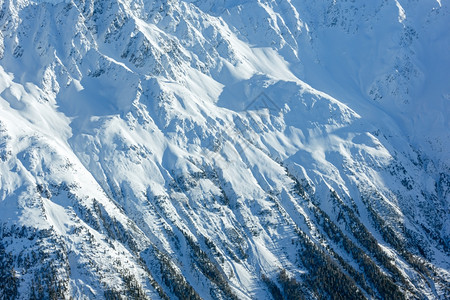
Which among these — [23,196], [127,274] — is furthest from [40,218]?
[127,274]

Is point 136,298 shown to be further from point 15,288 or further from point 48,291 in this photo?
point 15,288

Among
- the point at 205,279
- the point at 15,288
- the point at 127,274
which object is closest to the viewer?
the point at 15,288

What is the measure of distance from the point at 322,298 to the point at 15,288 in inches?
4692

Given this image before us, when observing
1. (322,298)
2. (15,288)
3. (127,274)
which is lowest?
(15,288)

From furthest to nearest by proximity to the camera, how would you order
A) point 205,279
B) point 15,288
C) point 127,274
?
point 205,279 < point 127,274 < point 15,288

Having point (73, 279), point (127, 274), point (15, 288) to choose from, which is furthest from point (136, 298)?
point (15, 288)

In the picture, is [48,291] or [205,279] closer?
[48,291]

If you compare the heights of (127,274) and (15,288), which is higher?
(127,274)

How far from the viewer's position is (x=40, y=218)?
189m

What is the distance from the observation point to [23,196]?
19650 cm

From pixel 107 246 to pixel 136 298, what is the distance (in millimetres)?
25065

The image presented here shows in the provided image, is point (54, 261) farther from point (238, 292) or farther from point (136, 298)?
point (238, 292)

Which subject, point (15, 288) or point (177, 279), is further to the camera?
point (177, 279)

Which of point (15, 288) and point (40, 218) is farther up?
point (40, 218)
